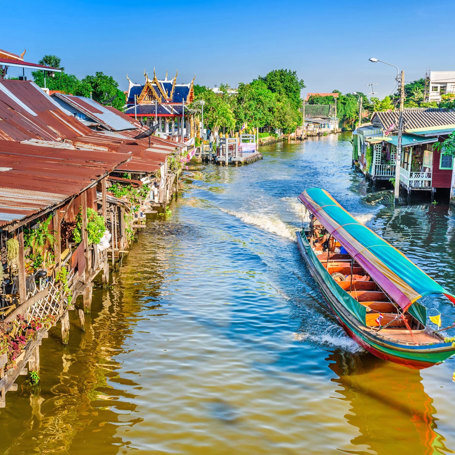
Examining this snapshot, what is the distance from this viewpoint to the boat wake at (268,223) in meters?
27.5

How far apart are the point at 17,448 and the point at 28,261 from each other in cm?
408

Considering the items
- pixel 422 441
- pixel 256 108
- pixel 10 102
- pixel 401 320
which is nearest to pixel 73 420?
pixel 422 441

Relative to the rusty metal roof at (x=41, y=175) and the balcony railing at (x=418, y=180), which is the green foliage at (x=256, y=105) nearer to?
the balcony railing at (x=418, y=180)

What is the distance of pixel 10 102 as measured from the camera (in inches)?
897

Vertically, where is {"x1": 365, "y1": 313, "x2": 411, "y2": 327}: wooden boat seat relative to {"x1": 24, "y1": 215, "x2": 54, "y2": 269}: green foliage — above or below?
below

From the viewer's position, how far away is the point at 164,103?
6881 cm

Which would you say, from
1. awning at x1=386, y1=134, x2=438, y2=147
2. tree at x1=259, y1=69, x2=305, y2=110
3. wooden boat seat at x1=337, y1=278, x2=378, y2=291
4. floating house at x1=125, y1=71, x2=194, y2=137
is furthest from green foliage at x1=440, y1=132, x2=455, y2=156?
tree at x1=259, y1=69, x2=305, y2=110

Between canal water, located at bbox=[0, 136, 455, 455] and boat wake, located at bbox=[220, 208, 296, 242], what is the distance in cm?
549

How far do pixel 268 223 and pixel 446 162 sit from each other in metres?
12.4

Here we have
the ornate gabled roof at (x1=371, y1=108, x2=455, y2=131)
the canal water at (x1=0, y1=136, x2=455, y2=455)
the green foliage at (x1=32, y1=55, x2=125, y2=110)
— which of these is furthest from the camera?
the green foliage at (x1=32, y1=55, x2=125, y2=110)

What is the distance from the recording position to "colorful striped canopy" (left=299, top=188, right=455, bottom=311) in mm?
11984

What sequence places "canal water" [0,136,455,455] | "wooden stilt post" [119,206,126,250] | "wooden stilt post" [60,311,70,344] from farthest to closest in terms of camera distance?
"wooden stilt post" [119,206,126,250], "wooden stilt post" [60,311,70,344], "canal water" [0,136,455,455]

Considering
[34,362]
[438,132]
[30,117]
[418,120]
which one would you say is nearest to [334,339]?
[34,362]

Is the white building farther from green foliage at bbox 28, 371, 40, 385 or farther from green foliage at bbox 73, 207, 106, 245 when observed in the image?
green foliage at bbox 28, 371, 40, 385
